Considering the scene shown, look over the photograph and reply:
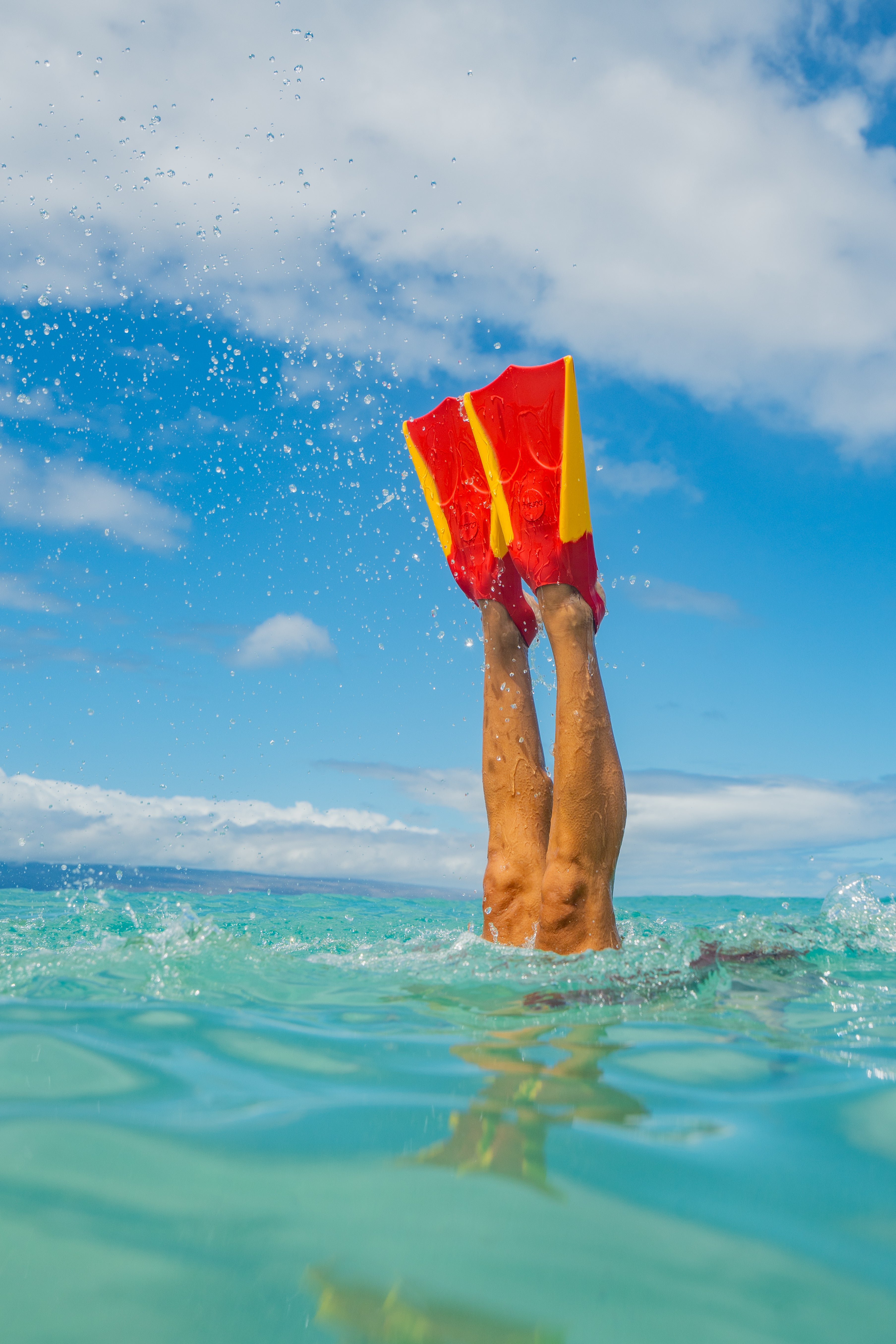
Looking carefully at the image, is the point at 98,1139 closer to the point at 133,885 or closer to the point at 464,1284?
the point at 464,1284

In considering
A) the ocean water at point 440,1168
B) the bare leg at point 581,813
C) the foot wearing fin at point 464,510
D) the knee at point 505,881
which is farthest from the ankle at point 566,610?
the ocean water at point 440,1168

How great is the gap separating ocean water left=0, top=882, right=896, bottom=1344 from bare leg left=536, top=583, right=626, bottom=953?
4.70 ft

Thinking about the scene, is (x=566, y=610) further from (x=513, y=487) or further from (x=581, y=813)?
(x=581, y=813)

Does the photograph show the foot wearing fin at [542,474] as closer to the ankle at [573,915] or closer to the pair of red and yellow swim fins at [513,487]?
the pair of red and yellow swim fins at [513,487]

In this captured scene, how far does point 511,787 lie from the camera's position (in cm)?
615

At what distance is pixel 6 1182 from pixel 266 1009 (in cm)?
177

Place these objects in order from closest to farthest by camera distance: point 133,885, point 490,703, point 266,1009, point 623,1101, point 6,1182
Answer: point 6,1182
point 623,1101
point 266,1009
point 490,703
point 133,885

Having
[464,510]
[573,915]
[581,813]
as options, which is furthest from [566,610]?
[573,915]

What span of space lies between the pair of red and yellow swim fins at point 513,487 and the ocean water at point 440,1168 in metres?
2.95

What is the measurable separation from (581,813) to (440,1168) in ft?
12.1

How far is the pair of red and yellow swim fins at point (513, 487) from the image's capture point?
552 cm

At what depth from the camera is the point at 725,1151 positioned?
1.78 metres

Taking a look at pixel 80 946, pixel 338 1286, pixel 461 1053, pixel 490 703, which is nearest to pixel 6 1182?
pixel 338 1286

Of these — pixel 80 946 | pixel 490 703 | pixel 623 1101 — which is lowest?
pixel 80 946
